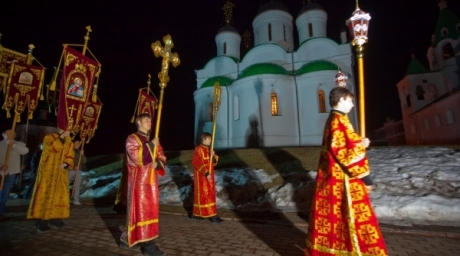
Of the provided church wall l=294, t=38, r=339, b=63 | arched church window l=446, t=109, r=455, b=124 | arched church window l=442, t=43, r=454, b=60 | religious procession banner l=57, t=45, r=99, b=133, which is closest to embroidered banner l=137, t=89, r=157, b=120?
religious procession banner l=57, t=45, r=99, b=133

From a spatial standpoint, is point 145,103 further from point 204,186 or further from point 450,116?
point 450,116

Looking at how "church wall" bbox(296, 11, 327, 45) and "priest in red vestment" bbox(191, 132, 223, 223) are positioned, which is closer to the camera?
"priest in red vestment" bbox(191, 132, 223, 223)

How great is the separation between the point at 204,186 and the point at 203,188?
53 mm

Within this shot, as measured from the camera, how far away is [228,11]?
27.6 metres

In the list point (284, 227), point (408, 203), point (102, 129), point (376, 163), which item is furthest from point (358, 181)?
point (102, 129)

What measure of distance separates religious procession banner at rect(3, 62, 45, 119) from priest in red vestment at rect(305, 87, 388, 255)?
27.8 ft

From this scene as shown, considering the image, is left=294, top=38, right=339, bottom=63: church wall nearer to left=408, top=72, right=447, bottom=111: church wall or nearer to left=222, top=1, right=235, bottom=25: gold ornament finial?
left=222, top=1, right=235, bottom=25: gold ornament finial

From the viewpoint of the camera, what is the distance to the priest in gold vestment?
4.96 metres

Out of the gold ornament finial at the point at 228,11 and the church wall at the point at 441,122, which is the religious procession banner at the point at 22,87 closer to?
the gold ornament finial at the point at 228,11

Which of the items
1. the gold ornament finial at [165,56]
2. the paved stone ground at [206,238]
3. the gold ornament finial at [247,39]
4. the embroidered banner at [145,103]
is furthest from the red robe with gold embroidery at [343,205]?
the gold ornament finial at [247,39]


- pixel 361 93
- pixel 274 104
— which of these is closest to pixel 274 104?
pixel 274 104

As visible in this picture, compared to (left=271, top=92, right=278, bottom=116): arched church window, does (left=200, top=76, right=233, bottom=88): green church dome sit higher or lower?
higher

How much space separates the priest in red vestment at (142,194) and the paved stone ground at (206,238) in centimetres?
28

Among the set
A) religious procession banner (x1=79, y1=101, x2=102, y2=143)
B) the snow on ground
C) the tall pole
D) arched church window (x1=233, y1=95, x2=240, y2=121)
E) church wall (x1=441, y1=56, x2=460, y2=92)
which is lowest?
the snow on ground
